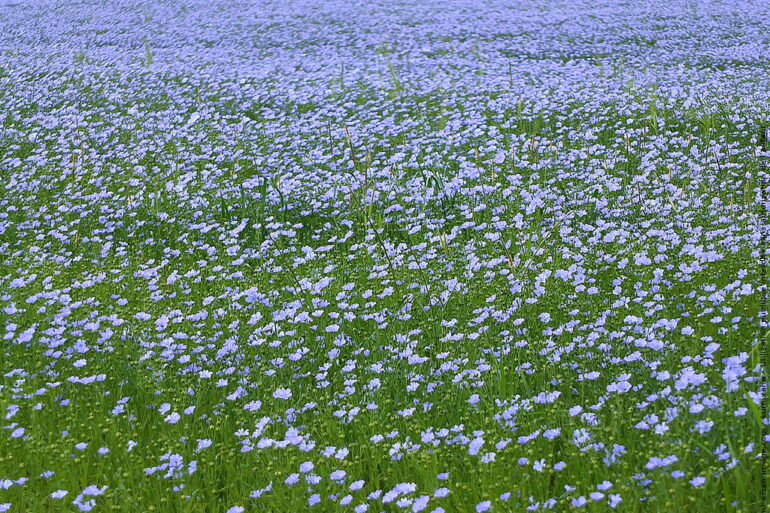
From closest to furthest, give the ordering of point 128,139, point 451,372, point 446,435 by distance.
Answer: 1. point 446,435
2. point 451,372
3. point 128,139

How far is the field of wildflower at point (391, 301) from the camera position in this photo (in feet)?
11.4

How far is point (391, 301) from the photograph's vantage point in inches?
208

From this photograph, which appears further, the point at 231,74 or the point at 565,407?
the point at 231,74

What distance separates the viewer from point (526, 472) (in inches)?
132

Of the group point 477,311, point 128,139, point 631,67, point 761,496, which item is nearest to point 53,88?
point 128,139

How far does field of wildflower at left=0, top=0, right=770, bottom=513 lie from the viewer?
346 centimetres

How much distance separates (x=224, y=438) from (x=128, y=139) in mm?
7616

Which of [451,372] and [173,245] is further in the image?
[173,245]

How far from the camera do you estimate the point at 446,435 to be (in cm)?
367

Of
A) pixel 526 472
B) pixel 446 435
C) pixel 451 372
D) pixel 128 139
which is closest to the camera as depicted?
pixel 526 472

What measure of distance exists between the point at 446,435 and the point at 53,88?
12731 mm

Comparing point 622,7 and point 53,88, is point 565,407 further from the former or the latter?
point 622,7

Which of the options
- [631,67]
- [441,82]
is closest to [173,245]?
[441,82]

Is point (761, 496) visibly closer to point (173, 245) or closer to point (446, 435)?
point (446, 435)
